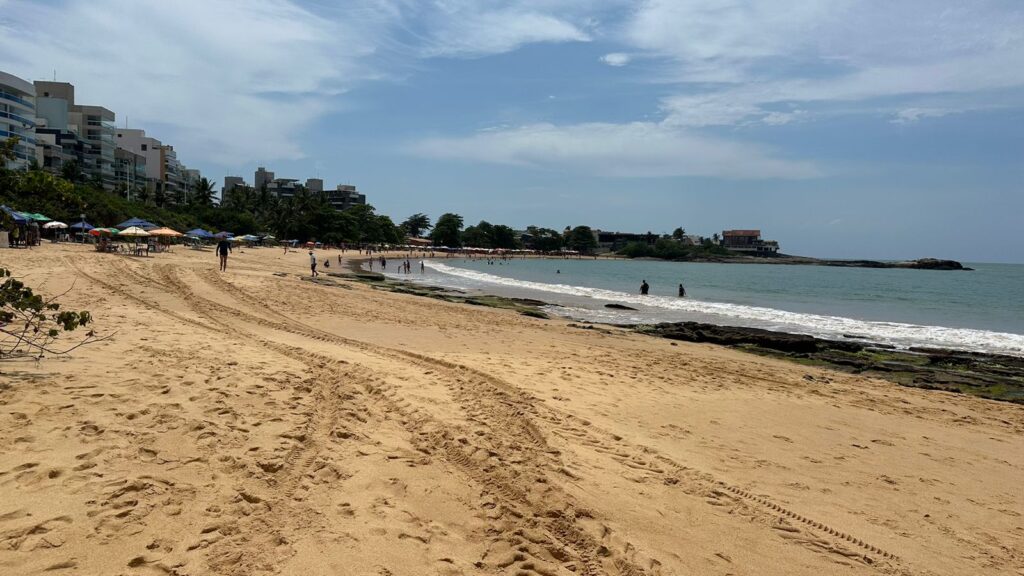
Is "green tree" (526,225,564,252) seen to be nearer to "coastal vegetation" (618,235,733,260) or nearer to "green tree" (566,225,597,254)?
"green tree" (566,225,597,254)

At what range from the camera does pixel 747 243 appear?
588 ft

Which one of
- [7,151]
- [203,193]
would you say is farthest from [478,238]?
[7,151]

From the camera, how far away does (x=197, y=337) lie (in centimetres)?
910

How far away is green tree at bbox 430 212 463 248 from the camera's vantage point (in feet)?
490

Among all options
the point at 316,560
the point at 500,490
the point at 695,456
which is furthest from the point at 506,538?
the point at 695,456

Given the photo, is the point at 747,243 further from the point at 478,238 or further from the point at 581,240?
the point at 478,238

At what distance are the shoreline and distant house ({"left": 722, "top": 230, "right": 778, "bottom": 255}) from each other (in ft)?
556

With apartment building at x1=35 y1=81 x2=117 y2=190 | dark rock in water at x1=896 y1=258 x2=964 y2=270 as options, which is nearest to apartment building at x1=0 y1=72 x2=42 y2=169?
apartment building at x1=35 y1=81 x2=117 y2=190

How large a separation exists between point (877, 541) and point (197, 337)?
9125 mm

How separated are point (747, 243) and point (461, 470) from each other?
623ft

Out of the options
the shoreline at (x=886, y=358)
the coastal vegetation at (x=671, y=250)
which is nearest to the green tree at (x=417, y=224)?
the coastal vegetation at (x=671, y=250)

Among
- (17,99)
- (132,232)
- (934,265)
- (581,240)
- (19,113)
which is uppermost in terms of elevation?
(17,99)

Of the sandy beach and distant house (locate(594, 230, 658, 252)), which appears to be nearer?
the sandy beach

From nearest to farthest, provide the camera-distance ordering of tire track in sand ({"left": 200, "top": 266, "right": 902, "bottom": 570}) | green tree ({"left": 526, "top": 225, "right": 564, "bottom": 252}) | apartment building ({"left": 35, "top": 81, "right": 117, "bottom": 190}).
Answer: tire track in sand ({"left": 200, "top": 266, "right": 902, "bottom": 570})
apartment building ({"left": 35, "top": 81, "right": 117, "bottom": 190})
green tree ({"left": 526, "top": 225, "right": 564, "bottom": 252})
